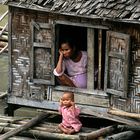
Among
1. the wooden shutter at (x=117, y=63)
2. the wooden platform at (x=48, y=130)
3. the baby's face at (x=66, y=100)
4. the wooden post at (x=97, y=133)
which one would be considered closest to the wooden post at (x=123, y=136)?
the wooden platform at (x=48, y=130)

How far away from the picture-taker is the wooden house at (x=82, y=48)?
10828 mm

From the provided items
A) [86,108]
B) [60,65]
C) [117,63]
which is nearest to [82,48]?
[60,65]

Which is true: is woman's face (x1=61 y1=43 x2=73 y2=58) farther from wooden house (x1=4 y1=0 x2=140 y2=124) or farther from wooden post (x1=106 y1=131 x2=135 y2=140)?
wooden post (x1=106 y1=131 x2=135 y2=140)

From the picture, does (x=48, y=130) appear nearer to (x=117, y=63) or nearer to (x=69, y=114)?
(x=69, y=114)

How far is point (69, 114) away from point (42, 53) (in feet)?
4.60

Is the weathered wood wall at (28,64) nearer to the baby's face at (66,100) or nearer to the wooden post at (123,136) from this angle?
the wooden post at (123,136)

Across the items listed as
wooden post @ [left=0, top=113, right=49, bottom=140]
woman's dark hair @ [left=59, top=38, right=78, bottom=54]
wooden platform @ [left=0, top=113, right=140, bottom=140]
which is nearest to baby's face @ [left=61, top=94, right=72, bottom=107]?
wooden platform @ [left=0, top=113, right=140, bottom=140]

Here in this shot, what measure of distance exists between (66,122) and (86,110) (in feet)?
1.71

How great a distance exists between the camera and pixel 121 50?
1090 centimetres

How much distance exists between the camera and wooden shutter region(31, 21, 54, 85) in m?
11.6

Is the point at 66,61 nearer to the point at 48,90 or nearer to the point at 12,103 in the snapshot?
the point at 48,90

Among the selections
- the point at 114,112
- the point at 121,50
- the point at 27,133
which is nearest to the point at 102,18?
the point at 121,50

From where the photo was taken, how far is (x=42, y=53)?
463 inches

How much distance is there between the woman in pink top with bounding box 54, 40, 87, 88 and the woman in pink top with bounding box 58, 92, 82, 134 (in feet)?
2.24
